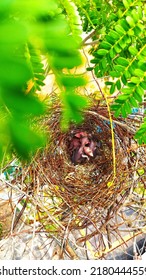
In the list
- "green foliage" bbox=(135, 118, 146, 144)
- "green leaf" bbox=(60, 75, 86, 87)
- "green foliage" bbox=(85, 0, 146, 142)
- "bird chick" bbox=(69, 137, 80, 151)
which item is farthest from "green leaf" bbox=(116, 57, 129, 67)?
"green leaf" bbox=(60, 75, 86, 87)

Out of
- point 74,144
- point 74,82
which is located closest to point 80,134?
point 74,144

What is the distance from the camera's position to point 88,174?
3.78 feet

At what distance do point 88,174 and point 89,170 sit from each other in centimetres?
2

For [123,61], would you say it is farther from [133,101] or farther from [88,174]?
[88,174]

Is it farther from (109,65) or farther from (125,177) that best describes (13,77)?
(125,177)

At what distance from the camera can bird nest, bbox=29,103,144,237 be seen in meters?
0.99

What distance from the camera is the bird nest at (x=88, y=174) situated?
99 centimetres

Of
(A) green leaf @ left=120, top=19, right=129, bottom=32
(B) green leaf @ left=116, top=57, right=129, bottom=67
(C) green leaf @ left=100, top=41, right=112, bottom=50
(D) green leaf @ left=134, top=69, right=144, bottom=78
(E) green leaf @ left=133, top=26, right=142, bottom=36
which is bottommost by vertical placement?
(D) green leaf @ left=134, top=69, right=144, bottom=78

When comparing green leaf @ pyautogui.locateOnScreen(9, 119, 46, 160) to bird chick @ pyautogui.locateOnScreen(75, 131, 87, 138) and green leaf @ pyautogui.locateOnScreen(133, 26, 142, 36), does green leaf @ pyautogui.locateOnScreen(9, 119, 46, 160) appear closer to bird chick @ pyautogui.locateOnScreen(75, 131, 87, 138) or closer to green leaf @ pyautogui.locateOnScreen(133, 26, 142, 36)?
green leaf @ pyautogui.locateOnScreen(133, 26, 142, 36)

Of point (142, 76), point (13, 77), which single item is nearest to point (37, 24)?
point (13, 77)

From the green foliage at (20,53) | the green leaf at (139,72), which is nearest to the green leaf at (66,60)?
the green foliage at (20,53)

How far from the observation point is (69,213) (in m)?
0.99

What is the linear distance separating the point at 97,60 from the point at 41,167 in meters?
0.31

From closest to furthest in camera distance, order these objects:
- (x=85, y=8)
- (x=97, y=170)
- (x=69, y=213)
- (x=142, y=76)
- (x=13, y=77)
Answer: (x=13, y=77) < (x=142, y=76) < (x=85, y=8) < (x=69, y=213) < (x=97, y=170)
